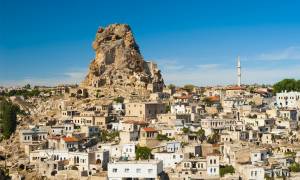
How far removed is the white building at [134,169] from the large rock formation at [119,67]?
29582mm

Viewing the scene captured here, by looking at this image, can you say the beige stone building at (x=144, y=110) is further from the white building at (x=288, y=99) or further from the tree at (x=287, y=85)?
the tree at (x=287, y=85)

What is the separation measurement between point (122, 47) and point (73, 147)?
103 feet

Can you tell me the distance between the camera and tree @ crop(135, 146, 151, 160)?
43.0m

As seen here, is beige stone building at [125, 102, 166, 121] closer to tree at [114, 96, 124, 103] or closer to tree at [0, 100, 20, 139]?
tree at [114, 96, 124, 103]

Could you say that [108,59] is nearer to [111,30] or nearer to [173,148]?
[111,30]

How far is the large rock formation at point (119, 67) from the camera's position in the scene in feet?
233

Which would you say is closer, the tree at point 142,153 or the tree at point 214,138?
the tree at point 142,153

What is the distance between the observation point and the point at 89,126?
2012 inches

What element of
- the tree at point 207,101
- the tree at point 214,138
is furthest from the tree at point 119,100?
the tree at point 214,138

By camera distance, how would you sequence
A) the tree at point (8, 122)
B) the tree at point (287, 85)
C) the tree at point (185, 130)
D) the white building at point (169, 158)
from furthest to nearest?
the tree at point (287, 85) → the tree at point (8, 122) → the tree at point (185, 130) → the white building at point (169, 158)

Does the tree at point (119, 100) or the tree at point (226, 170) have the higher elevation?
the tree at point (119, 100)

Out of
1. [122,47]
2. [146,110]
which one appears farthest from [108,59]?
[146,110]

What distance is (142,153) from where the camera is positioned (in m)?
43.5

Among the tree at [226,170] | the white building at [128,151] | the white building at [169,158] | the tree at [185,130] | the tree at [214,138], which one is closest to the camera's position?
the tree at [226,170]
